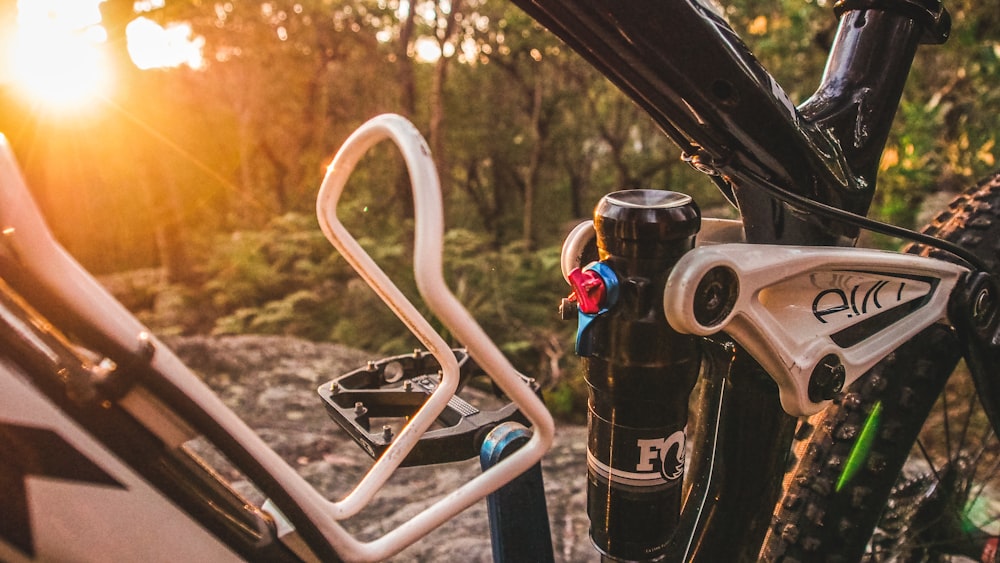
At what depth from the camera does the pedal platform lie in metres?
0.86

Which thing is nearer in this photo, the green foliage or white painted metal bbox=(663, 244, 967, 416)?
white painted metal bbox=(663, 244, 967, 416)

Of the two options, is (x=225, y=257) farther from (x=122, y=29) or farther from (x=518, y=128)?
(x=518, y=128)

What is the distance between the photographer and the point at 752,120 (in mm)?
819

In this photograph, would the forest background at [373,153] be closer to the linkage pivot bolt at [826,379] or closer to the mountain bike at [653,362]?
the mountain bike at [653,362]

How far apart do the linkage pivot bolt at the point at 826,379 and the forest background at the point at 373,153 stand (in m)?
2.49

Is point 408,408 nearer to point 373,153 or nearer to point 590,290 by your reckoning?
point 590,290

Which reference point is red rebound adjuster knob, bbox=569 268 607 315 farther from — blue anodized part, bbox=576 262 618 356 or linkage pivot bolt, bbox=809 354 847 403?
linkage pivot bolt, bbox=809 354 847 403

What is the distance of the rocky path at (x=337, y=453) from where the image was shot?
1.92 metres

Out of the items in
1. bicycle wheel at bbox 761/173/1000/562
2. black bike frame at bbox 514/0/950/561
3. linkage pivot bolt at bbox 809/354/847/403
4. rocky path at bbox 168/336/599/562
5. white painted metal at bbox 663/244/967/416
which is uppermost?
black bike frame at bbox 514/0/950/561

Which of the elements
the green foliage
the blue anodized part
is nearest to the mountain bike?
the blue anodized part

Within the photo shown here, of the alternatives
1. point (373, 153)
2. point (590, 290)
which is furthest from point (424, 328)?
point (373, 153)

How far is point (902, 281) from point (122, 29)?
133 inches

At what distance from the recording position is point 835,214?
2.79ft

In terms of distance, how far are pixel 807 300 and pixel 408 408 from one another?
61 cm
